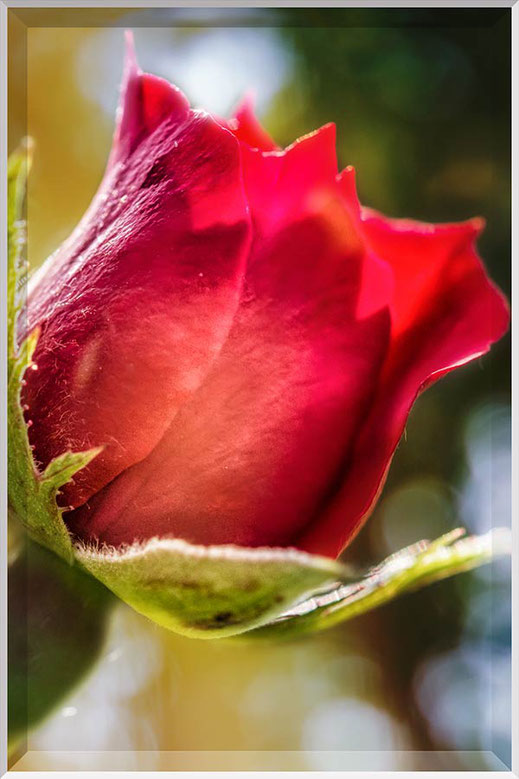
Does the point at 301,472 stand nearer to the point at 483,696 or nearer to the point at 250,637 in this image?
the point at 250,637

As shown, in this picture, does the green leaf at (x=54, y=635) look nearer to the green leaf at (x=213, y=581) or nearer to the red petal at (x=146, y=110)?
the green leaf at (x=213, y=581)

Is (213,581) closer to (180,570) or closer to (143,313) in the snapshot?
(180,570)

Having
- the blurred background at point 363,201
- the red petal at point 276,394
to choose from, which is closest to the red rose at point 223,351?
the red petal at point 276,394

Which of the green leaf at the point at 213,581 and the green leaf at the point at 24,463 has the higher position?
the green leaf at the point at 24,463

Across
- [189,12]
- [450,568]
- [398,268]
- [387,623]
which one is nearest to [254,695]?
[387,623]

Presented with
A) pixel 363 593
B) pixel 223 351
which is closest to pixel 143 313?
pixel 223 351
